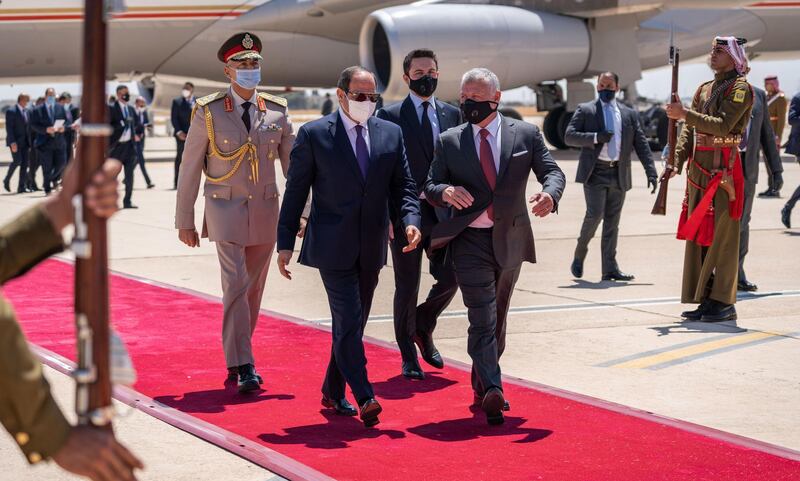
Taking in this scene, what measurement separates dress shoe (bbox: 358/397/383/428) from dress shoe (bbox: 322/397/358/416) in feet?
0.77

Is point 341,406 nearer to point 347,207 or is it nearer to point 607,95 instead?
point 347,207

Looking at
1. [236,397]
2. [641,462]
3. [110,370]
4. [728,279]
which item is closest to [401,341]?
[236,397]

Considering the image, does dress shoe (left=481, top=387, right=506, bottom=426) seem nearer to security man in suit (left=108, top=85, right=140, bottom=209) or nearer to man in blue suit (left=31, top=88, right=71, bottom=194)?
security man in suit (left=108, top=85, right=140, bottom=209)

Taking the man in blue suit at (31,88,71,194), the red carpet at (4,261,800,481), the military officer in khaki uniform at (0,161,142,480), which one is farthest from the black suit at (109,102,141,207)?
the military officer in khaki uniform at (0,161,142,480)

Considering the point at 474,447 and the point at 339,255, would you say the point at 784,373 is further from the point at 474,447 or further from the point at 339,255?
the point at 339,255

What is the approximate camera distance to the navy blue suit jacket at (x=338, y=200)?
16.0 ft

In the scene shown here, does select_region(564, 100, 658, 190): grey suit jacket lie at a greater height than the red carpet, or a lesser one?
greater

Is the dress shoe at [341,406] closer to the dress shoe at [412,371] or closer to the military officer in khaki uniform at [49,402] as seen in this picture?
the dress shoe at [412,371]

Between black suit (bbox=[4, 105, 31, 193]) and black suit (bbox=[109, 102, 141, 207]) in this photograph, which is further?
black suit (bbox=[4, 105, 31, 193])

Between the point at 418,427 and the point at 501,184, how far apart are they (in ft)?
3.43

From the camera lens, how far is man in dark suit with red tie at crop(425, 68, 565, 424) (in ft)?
16.0

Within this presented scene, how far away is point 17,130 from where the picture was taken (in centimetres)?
1670

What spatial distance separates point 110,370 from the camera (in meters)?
2.03

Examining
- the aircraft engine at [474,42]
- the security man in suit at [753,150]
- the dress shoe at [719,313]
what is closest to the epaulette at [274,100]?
the dress shoe at [719,313]
